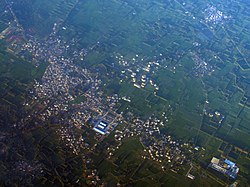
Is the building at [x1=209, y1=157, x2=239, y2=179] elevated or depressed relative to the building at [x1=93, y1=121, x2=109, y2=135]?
elevated

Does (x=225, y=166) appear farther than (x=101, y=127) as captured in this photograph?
No

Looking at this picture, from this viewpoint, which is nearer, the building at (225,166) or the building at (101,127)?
the building at (225,166)

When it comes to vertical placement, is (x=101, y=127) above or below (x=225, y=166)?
below

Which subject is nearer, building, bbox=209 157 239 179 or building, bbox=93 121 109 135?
building, bbox=209 157 239 179

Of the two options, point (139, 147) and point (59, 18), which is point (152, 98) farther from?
point (59, 18)

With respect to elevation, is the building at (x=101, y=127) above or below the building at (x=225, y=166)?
below

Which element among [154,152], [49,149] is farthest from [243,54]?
[49,149]
